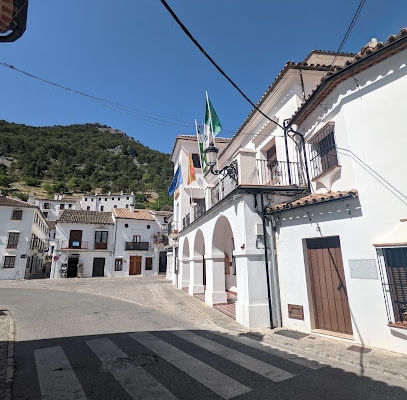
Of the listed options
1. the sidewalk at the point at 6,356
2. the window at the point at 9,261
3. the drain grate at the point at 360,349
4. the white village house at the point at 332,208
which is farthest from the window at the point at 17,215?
the drain grate at the point at 360,349

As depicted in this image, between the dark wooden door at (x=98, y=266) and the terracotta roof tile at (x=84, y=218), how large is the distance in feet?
14.8

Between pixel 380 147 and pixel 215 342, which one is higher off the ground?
pixel 380 147

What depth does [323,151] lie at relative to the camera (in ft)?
25.2

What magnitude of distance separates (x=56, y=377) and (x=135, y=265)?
1179 inches

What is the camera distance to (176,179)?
2003 cm

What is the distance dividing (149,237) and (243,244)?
2780 centimetres

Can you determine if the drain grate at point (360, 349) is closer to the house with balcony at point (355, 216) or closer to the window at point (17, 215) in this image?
Result: the house with balcony at point (355, 216)

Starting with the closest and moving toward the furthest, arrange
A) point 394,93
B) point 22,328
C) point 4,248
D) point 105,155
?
1. point 394,93
2. point 22,328
3. point 4,248
4. point 105,155

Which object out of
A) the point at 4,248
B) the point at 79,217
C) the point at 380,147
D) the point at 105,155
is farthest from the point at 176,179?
the point at 105,155

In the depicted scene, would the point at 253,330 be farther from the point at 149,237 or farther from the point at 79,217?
the point at 79,217

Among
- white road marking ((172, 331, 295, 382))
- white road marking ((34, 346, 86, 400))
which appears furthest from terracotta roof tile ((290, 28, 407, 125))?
white road marking ((34, 346, 86, 400))

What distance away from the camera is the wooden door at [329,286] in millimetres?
6465

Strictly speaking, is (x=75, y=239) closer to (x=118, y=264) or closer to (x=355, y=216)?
(x=118, y=264)

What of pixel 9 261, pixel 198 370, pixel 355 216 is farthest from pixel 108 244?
pixel 355 216
